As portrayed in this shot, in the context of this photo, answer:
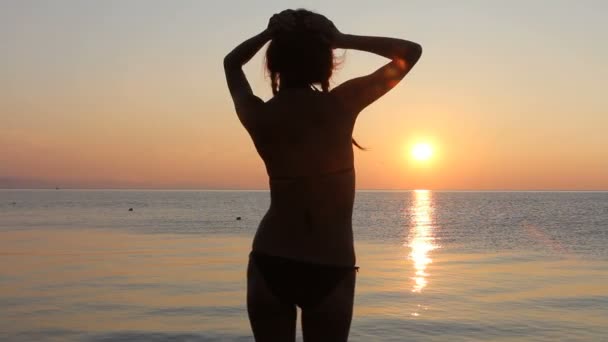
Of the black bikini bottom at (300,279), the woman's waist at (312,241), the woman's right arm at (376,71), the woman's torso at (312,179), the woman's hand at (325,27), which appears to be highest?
the woman's hand at (325,27)

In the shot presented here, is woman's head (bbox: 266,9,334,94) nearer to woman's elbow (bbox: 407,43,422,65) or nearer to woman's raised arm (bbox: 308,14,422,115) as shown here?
woman's raised arm (bbox: 308,14,422,115)

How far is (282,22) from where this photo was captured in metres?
2.79

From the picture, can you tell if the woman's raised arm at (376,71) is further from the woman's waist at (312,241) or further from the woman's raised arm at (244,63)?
the woman's waist at (312,241)

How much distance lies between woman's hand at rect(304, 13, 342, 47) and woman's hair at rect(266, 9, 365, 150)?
2 centimetres

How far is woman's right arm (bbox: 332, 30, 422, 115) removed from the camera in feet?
9.03

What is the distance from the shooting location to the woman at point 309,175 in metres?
2.72

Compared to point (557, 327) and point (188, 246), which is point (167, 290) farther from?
point (188, 246)

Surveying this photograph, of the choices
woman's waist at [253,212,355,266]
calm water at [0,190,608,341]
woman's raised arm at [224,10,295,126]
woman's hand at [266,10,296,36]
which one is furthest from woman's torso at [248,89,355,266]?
calm water at [0,190,608,341]

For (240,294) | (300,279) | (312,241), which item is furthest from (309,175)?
(240,294)

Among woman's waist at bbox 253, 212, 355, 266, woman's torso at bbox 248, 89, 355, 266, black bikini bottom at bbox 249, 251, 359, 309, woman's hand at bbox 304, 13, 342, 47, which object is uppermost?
woman's hand at bbox 304, 13, 342, 47

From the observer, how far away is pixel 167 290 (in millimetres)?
18859

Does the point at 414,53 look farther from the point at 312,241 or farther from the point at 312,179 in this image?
the point at 312,241

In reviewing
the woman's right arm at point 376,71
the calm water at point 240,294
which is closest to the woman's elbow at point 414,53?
the woman's right arm at point 376,71

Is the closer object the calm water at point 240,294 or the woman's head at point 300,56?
the woman's head at point 300,56
